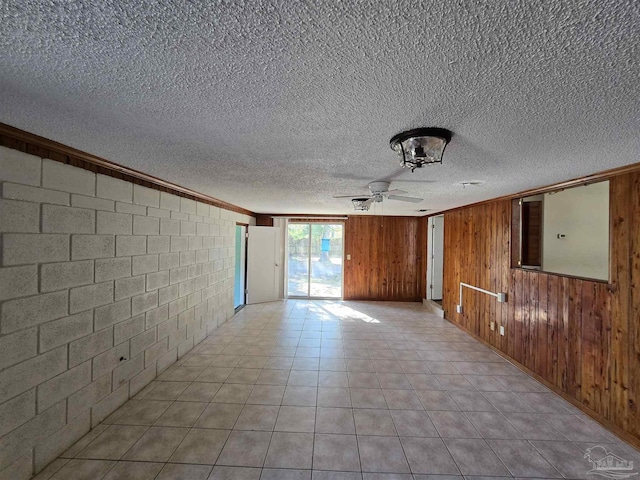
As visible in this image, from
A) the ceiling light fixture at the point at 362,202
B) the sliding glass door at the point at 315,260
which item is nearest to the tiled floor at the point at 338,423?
the ceiling light fixture at the point at 362,202

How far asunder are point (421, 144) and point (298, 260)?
548 cm

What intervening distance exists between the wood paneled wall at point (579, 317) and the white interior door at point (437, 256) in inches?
78.8

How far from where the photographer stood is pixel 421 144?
1398 mm

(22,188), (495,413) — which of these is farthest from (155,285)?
(495,413)

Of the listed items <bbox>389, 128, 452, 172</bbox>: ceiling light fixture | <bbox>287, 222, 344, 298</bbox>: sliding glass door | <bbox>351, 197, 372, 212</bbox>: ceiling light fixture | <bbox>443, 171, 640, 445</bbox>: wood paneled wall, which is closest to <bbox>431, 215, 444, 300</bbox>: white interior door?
<bbox>443, 171, 640, 445</bbox>: wood paneled wall

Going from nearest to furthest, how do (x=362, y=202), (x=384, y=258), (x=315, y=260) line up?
(x=362, y=202), (x=384, y=258), (x=315, y=260)

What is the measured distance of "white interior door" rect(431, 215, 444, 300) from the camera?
5.98m

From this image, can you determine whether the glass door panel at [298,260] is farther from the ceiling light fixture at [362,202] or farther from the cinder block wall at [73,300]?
the cinder block wall at [73,300]

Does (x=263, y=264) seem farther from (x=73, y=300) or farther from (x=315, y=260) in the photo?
(x=73, y=300)

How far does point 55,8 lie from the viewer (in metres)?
0.67

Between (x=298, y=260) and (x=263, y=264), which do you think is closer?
(x=263, y=264)

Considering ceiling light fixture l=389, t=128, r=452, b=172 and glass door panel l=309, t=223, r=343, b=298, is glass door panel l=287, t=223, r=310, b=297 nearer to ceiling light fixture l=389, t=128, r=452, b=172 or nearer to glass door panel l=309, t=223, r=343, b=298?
glass door panel l=309, t=223, r=343, b=298

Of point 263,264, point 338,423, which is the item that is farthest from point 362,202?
point 263,264

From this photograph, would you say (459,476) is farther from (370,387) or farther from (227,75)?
(227,75)
